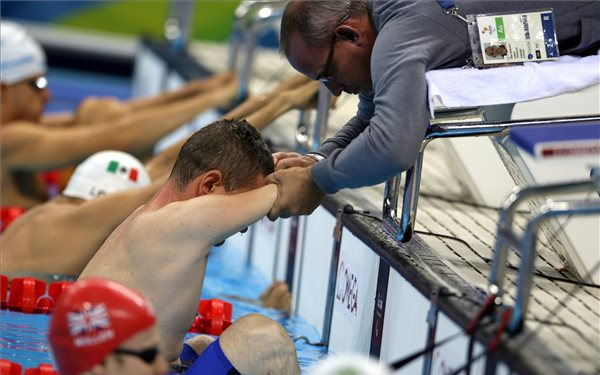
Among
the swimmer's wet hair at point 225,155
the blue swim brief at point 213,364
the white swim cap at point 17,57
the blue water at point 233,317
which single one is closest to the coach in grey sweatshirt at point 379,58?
the swimmer's wet hair at point 225,155

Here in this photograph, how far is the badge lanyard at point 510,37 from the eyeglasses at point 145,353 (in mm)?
1351

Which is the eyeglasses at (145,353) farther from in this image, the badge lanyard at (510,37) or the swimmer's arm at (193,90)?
the swimmer's arm at (193,90)

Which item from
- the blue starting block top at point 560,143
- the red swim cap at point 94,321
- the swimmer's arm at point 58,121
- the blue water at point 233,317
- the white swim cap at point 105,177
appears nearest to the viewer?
the red swim cap at point 94,321

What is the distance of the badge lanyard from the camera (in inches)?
128

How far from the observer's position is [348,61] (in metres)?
3.29

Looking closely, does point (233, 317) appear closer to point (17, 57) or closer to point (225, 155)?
point (225, 155)

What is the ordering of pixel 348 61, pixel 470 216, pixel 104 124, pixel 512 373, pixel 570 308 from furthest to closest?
pixel 104 124, pixel 470 216, pixel 348 61, pixel 570 308, pixel 512 373

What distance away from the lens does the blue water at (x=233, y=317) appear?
383cm

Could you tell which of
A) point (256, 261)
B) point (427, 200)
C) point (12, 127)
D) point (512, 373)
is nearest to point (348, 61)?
point (512, 373)

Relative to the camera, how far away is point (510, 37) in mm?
3291

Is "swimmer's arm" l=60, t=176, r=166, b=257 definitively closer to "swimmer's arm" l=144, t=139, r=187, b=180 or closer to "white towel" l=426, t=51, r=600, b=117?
"swimmer's arm" l=144, t=139, r=187, b=180

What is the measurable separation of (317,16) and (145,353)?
1.24 m

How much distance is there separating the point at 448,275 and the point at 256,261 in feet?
8.56

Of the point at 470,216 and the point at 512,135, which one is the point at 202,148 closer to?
the point at 512,135
